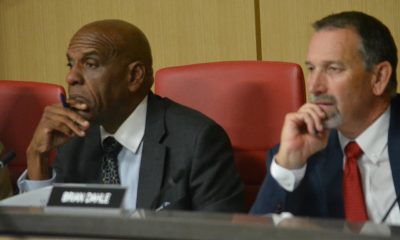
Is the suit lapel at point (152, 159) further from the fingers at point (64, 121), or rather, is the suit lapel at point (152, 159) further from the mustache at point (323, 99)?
the mustache at point (323, 99)

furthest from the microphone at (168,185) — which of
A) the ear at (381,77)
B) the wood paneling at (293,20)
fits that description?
the wood paneling at (293,20)

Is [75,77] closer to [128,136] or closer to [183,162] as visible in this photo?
[128,136]

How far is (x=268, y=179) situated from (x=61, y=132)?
0.73 meters

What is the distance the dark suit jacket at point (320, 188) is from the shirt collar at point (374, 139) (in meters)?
0.03

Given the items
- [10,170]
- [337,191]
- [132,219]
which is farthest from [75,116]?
[132,219]

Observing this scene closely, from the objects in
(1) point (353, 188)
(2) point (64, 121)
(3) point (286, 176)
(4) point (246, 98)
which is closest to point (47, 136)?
(2) point (64, 121)

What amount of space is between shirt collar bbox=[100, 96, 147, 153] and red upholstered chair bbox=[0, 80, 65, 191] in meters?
0.37

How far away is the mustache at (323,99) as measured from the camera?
189 centimetres

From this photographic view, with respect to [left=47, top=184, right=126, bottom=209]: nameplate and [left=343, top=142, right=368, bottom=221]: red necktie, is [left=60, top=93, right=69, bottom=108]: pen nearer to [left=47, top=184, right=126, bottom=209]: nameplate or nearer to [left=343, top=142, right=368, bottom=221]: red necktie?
[left=343, top=142, right=368, bottom=221]: red necktie

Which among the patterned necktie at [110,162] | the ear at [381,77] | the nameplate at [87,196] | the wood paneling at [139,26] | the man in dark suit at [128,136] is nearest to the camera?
the nameplate at [87,196]

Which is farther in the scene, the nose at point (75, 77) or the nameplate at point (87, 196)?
the nose at point (75, 77)

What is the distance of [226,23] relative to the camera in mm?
3678

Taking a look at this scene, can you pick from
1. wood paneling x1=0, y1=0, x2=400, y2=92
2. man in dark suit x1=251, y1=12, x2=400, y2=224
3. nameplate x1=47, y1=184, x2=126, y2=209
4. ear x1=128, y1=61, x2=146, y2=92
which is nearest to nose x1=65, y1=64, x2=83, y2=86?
ear x1=128, y1=61, x2=146, y2=92

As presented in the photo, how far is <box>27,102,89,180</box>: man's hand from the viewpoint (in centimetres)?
226
